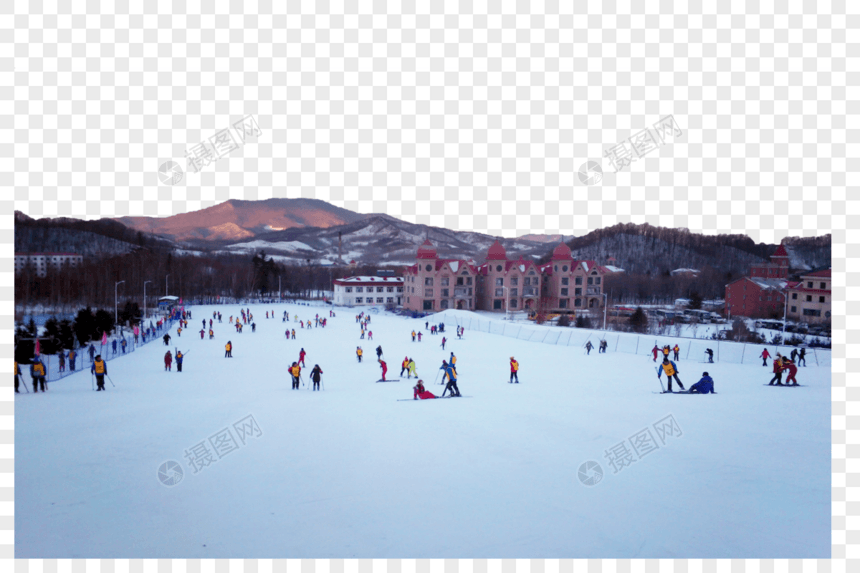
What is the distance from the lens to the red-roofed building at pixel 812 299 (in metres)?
36.9

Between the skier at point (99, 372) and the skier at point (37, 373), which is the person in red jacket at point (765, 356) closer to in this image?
the skier at point (99, 372)

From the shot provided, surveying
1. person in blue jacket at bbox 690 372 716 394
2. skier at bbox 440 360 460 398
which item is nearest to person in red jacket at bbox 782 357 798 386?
person in blue jacket at bbox 690 372 716 394

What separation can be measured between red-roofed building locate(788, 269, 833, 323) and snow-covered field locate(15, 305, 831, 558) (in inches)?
1087

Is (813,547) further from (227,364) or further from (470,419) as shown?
(227,364)

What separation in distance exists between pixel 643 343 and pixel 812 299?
2176cm

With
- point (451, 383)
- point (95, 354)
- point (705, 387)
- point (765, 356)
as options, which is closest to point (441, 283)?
point (95, 354)

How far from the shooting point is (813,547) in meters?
5.98

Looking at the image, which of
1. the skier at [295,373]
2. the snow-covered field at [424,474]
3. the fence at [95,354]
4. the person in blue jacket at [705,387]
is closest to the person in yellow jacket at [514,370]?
the snow-covered field at [424,474]

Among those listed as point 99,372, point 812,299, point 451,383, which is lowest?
point 451,383

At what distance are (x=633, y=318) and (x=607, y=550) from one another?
3557 cm

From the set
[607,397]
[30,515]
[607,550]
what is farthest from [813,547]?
[30,515]

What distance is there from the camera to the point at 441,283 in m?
56.5

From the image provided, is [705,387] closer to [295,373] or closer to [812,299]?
[295,373]

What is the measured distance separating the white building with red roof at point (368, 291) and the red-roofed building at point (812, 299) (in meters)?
41.0
